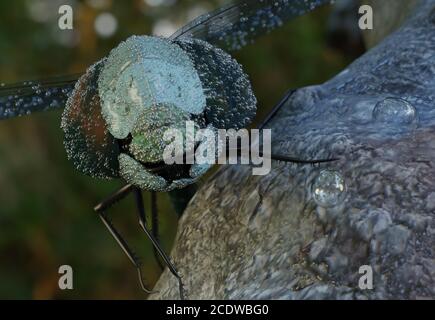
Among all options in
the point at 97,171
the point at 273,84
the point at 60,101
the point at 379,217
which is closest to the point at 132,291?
the point at 273,84

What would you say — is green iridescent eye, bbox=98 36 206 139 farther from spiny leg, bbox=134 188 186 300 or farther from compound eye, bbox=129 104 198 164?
spiny leg, bbox=134 188 186 300

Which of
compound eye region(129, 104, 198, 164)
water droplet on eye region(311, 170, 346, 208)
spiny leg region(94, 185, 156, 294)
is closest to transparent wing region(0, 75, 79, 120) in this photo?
spiny leg region(94, 185, 156, 294)

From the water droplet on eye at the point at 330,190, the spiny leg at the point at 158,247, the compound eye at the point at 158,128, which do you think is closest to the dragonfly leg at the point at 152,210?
the spiny leg at the point at 158,247

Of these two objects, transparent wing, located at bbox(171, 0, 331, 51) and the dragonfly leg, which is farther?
transparent wing, located at bbox(171, 0, 331, 51)

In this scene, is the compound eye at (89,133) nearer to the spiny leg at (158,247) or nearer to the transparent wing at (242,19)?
the spiny leg at (158,247)

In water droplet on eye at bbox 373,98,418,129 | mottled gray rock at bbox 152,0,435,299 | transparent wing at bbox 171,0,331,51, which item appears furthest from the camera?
transparent wing at bbox 171,0,331,51

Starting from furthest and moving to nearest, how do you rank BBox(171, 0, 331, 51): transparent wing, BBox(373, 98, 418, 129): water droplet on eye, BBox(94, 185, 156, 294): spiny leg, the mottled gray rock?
BBox(171, 0, 331, 51): transparent wing
BBox(94, 185, 156, 294): spiny leg
BBox(373, 98, 418, 129): water droplet on eye
the mottled gray rock

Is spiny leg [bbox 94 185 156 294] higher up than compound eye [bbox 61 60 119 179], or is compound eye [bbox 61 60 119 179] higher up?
compound eye [bbox 61 60 119 179]
